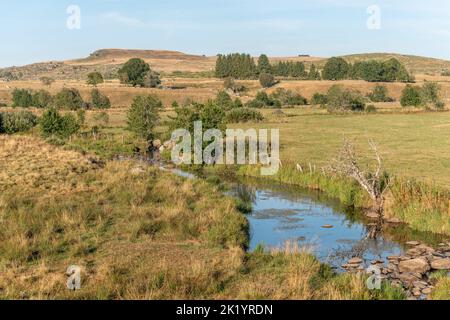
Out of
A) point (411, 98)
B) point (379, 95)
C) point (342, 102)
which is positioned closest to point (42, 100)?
point (342, 102)

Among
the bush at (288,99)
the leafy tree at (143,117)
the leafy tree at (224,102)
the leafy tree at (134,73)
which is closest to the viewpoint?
the leafy tree at (143,117)

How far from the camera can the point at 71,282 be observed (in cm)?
1194

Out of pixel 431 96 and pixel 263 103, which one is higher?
pixel 431 96

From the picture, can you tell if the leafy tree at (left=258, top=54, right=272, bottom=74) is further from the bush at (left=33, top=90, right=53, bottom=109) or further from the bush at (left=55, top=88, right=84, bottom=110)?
the bush at (left=55, top=88, right=84, bottom=110)

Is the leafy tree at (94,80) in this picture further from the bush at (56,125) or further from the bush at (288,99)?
the bush at (56,125)

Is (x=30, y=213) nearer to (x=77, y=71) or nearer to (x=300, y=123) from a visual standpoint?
(x=300, y=123)

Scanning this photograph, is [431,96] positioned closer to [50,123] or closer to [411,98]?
[411,98]

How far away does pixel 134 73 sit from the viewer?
419 ft

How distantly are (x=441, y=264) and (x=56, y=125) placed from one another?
3881cm

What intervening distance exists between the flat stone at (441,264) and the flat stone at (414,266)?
237 millimetres

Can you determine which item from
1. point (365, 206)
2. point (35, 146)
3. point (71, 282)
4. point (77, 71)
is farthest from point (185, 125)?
point (77, 71)

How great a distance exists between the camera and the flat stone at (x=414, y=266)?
15.3m

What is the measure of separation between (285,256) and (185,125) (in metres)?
25.6

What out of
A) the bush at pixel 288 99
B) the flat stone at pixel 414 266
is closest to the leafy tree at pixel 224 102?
the bush at pixel 288 99
